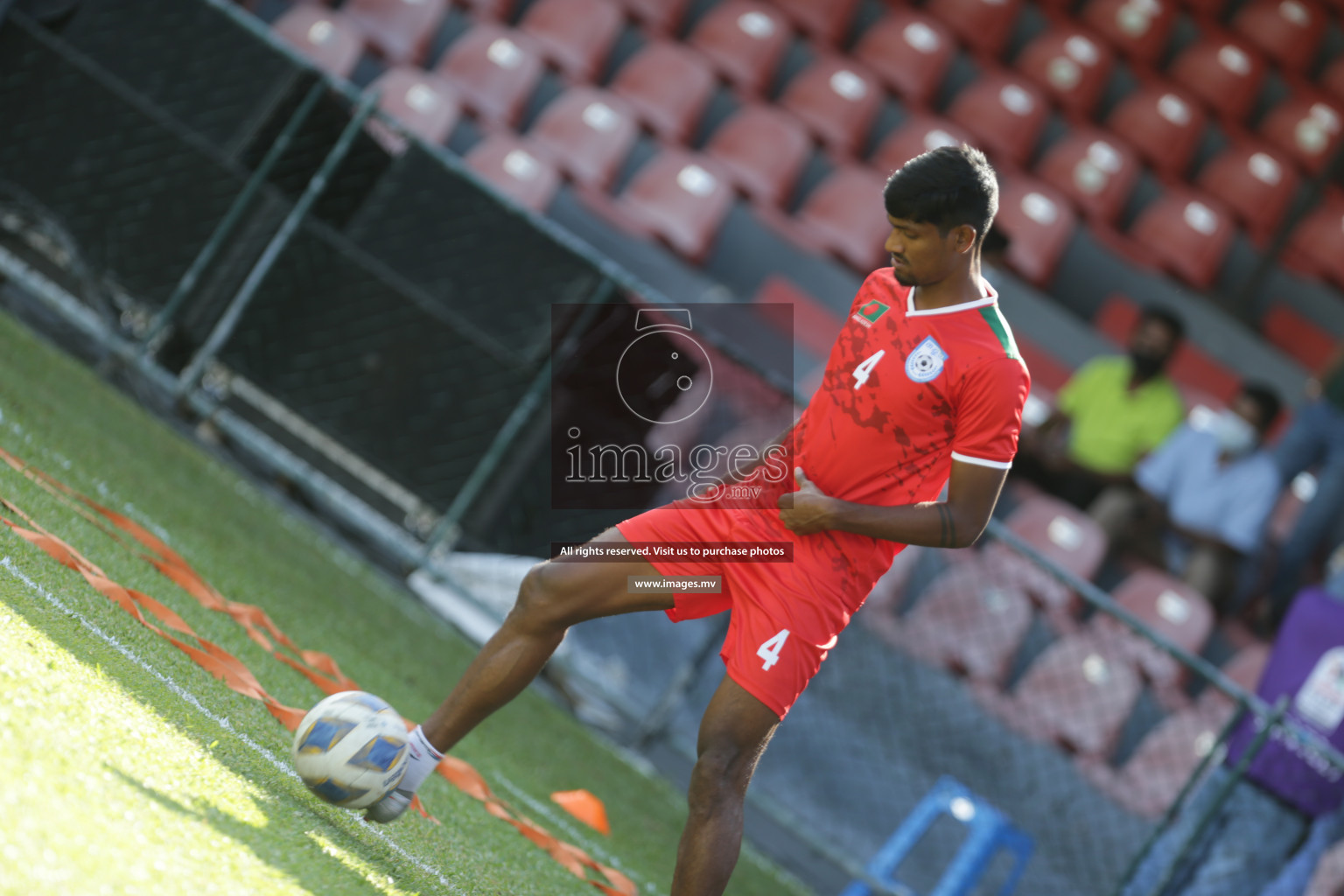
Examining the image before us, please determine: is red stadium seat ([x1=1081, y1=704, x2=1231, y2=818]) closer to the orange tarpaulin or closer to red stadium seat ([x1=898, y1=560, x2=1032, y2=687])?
red stadium seat ([x1=898, y1=560, x2=1032, y2=687])

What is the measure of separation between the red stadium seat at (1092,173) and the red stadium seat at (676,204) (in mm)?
2790

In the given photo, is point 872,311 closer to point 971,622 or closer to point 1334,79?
point 971,622

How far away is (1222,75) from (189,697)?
10.1m

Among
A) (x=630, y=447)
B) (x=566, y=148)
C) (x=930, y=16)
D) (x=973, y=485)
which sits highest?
(x=930, y=16)

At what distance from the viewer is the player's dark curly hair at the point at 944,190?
10.3ft

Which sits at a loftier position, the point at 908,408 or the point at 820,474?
the point at 908,408

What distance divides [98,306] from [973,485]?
Result: 4.60m

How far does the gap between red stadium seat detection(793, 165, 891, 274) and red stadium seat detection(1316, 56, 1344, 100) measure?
4.55 m

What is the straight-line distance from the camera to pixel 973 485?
319 cm

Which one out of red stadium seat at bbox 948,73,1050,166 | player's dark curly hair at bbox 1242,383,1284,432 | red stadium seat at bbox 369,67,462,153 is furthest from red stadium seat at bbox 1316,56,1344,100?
red stadium seat at bbox 369,67,462,153

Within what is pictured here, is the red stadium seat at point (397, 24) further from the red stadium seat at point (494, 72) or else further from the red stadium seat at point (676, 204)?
the red stadium seat at point (676, 204)

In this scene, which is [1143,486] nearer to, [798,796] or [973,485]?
[798,796]

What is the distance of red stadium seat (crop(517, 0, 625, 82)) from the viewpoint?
380 inches

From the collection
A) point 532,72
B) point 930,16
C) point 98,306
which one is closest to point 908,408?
point 98,306
